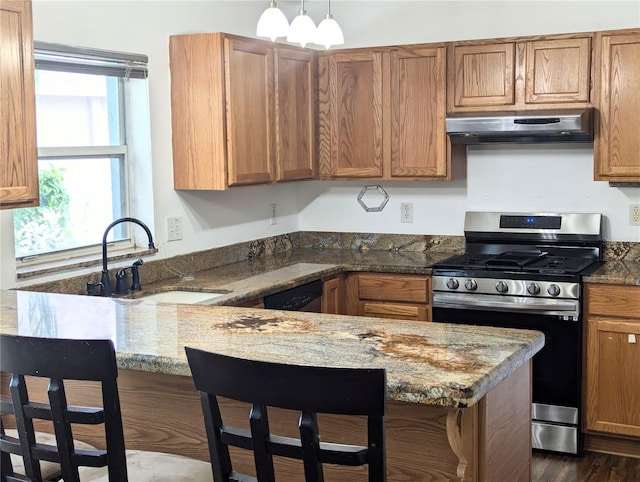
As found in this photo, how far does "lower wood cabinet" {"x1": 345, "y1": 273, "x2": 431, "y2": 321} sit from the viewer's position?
15.0ft

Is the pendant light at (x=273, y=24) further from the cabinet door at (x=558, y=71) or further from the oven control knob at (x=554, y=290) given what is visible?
the oven control knob at (x=554, y=290)

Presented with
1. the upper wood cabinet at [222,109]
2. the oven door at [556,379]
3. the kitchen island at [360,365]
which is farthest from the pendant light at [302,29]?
the oven door at [556,379]

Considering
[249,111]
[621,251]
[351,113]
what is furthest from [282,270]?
[621,251]

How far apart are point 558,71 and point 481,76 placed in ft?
1.35

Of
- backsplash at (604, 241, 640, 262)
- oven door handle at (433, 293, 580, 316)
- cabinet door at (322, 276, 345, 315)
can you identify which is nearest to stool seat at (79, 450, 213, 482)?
cabinet door at (322, 276, 345, 315)

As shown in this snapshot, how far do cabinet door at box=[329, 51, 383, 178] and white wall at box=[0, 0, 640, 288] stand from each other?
291 millimetres

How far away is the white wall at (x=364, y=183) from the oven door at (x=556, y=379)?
2.58 feet

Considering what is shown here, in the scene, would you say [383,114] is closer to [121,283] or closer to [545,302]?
[545,302]

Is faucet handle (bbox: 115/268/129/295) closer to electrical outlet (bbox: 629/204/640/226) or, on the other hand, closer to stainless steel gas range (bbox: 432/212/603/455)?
stainless steel gas range (bbox: 432/212/603/455)

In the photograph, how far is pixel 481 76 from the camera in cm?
460

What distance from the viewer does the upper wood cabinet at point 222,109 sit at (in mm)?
4180

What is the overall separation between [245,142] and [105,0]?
0.98 metres

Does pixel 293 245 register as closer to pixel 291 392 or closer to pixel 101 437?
pixel 101 437

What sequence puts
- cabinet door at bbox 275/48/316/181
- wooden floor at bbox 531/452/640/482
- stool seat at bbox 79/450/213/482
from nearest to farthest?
stool seat at bbox 79/450/213/482, wooden floor at bbox 531/452/640/482, cabinet door at bbox 275/48/316/181
